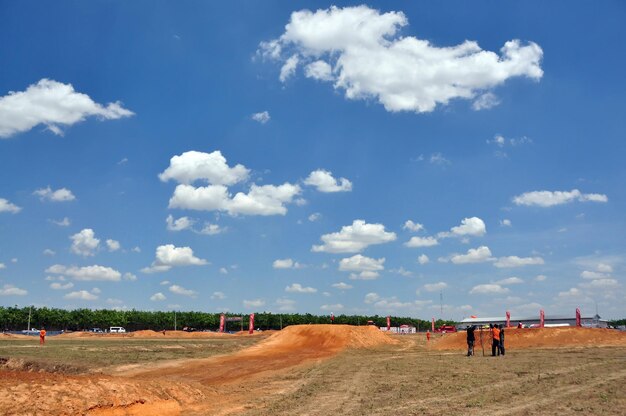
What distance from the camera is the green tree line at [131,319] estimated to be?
118812mm

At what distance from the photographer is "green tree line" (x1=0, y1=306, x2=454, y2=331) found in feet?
390

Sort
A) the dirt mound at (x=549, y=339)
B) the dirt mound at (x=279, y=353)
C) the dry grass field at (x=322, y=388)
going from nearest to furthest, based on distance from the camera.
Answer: the dry grass field at (x=322, y=388)
the dirt mound at (x=279, y=353)
the dirt mound at (x=549, y=339)

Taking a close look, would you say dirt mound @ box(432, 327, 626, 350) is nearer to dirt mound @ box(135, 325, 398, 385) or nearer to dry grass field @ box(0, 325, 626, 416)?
dirt mound @ box(135, 325, 398, 385)

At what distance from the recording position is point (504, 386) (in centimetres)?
2173

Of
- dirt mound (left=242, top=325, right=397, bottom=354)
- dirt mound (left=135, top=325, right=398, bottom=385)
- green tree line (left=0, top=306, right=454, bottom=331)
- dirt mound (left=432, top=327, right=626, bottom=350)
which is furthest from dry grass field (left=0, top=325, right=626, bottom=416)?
green tree line (left=0, top=306, right=454, bottom=331)

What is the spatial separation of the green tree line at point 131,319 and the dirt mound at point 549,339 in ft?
293

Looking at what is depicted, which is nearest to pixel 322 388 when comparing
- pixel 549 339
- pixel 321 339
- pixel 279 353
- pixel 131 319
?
pixel 279 353

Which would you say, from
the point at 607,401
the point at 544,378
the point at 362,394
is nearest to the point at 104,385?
the point at 362,394

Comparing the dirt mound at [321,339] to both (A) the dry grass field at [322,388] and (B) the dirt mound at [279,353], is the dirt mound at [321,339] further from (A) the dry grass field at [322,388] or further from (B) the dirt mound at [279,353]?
(A) the dry grass field at [322,388]

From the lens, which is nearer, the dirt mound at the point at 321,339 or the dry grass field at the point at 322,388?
the dry grass field at the point at 322,388

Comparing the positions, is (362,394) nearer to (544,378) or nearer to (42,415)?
(544,378)

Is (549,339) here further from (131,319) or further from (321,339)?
(131,319)

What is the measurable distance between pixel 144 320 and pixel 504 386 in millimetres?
126332

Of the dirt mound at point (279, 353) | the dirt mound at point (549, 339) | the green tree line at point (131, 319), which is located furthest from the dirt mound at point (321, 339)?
the green tree line at point (131, 319)
